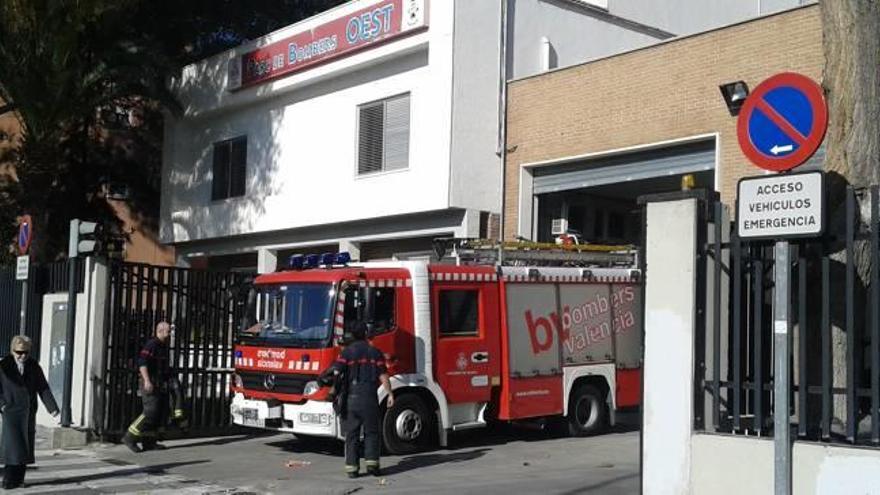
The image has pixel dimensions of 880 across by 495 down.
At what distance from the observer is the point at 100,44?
24.3m

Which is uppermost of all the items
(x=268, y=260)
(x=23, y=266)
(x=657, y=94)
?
(x=657, y=94)

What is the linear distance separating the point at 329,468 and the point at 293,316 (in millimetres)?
2020

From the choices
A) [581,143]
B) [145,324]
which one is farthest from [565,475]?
[581,143]

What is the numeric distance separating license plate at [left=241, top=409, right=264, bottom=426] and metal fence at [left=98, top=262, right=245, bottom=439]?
6.64ft

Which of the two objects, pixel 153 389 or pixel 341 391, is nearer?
pixel 341 391

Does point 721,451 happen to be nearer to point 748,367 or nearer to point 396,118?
point 748,367

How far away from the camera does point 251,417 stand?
1315cm

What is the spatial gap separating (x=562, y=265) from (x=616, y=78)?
181 inches

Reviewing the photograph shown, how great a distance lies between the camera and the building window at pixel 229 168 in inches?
998

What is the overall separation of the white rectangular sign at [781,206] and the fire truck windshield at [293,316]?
6.77m

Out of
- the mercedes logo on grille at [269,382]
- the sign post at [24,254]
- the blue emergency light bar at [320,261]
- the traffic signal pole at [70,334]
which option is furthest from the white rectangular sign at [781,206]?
the sign post at [24,254]

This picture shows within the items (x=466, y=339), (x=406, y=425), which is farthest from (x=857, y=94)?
(x=406, y=425)

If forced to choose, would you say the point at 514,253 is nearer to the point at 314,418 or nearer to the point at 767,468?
the point at 314,418

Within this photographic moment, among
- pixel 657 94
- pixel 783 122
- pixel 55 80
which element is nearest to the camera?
pixel 783 122
